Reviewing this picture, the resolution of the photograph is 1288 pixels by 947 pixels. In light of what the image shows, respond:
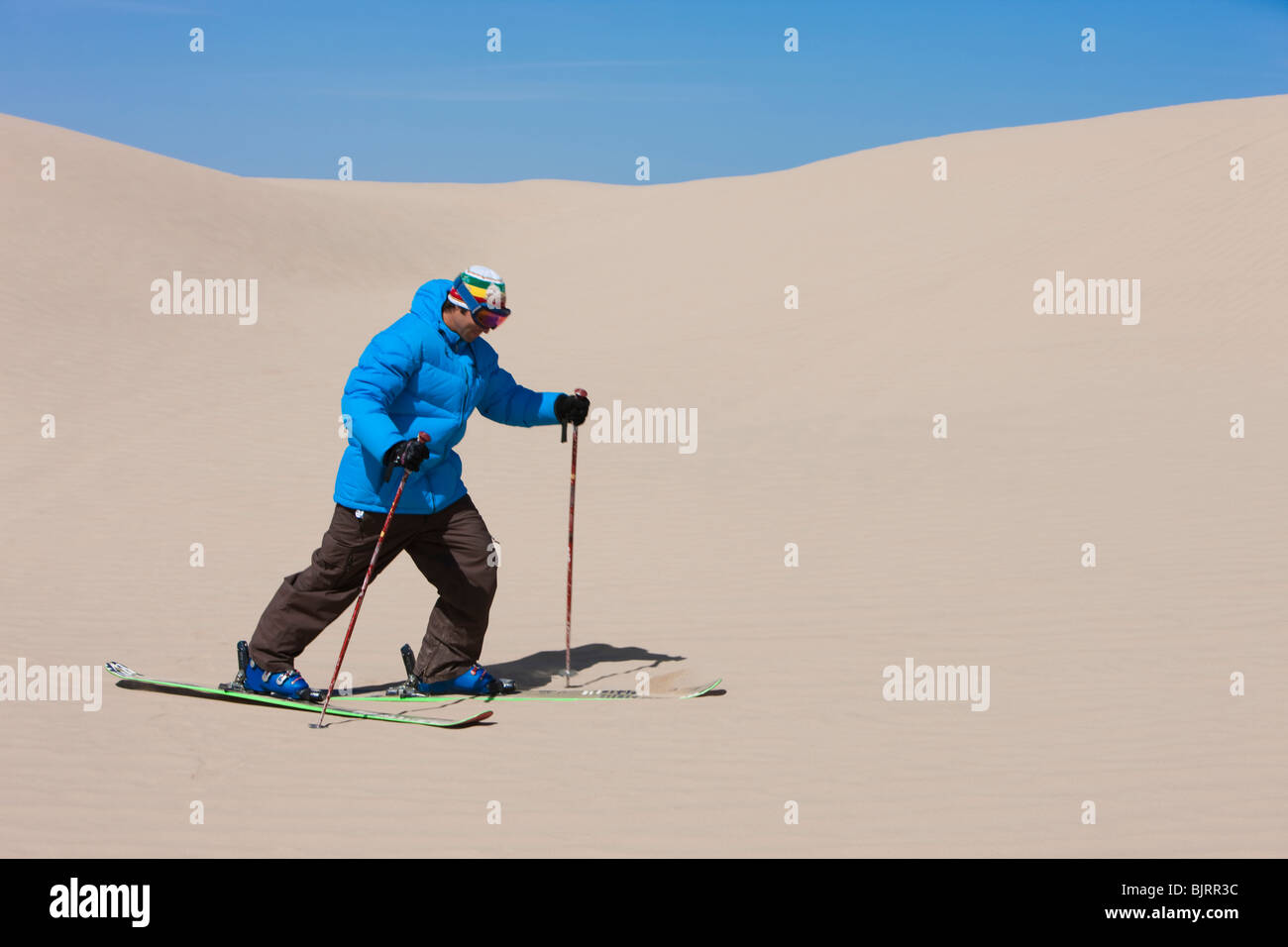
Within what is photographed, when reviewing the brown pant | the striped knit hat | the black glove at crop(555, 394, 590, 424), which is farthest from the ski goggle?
the brown pant

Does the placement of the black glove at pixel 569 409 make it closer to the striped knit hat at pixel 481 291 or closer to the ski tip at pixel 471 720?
the striped knit hat at pixel 481 291

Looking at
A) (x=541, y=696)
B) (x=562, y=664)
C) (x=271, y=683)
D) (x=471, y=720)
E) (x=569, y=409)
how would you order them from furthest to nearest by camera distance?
(x=562, y=664), (x=569, y=409), (x=541, y=696), (x=271, y=683), (x=471, y=720)

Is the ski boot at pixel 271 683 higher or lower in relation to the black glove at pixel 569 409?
lower

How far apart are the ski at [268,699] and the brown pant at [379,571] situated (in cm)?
18

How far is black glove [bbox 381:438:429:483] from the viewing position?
5965 mm

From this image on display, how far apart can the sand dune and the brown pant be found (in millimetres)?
481

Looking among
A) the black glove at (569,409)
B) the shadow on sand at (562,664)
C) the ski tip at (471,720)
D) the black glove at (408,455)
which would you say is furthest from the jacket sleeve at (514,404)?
the ski tip at (471,720)

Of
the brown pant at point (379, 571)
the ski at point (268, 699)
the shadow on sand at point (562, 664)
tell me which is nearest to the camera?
the ski at point (268, 699)

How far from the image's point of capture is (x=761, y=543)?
10805 mm

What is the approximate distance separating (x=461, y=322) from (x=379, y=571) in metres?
1.23

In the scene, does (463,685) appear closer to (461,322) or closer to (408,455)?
(408,455)

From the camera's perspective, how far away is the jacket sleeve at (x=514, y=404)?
22.8 ft

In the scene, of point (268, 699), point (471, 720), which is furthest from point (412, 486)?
point (268, 699)

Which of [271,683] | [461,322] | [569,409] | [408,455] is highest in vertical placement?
[461,322]
